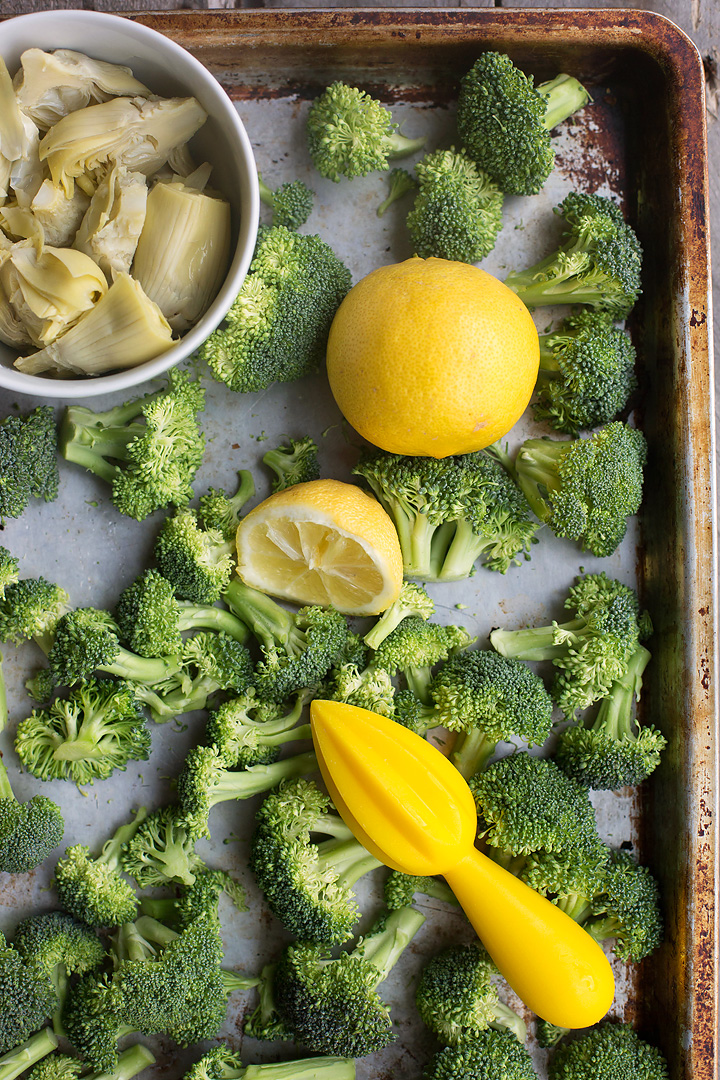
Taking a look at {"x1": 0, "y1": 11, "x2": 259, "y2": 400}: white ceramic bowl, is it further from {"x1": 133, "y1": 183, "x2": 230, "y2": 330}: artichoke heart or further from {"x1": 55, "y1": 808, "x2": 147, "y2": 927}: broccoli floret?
{"x1": 55, "y1": 808, "x2": 147, "y2": 927}: broccoli floret

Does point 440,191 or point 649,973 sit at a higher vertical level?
point 440,191

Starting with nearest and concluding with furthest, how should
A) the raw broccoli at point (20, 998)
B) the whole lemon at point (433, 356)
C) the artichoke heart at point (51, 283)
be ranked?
the artichoke heart at point (51, 283) < the whole lemon at point (433, 356) < the raw broccoli at point (20, 998)

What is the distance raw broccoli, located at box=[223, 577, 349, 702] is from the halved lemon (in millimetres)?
40

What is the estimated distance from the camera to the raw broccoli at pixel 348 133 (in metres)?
1.96

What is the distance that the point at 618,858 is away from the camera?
2.06 metres

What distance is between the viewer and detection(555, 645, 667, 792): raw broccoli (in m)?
2.02

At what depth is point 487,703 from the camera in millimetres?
1978

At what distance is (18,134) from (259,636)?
1214 millimetres

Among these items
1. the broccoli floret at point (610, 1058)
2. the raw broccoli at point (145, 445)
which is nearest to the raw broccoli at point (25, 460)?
the raw broccoli at point (145, 445)

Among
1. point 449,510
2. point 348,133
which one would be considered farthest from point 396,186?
point 449,510

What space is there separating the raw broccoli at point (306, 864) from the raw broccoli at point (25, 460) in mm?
948

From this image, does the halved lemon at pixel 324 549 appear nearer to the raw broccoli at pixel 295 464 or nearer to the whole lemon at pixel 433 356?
the raw broccoli at pixel 295 464

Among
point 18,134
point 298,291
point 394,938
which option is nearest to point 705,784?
point 394,938

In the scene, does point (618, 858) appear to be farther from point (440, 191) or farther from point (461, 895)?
point (440, 191)
